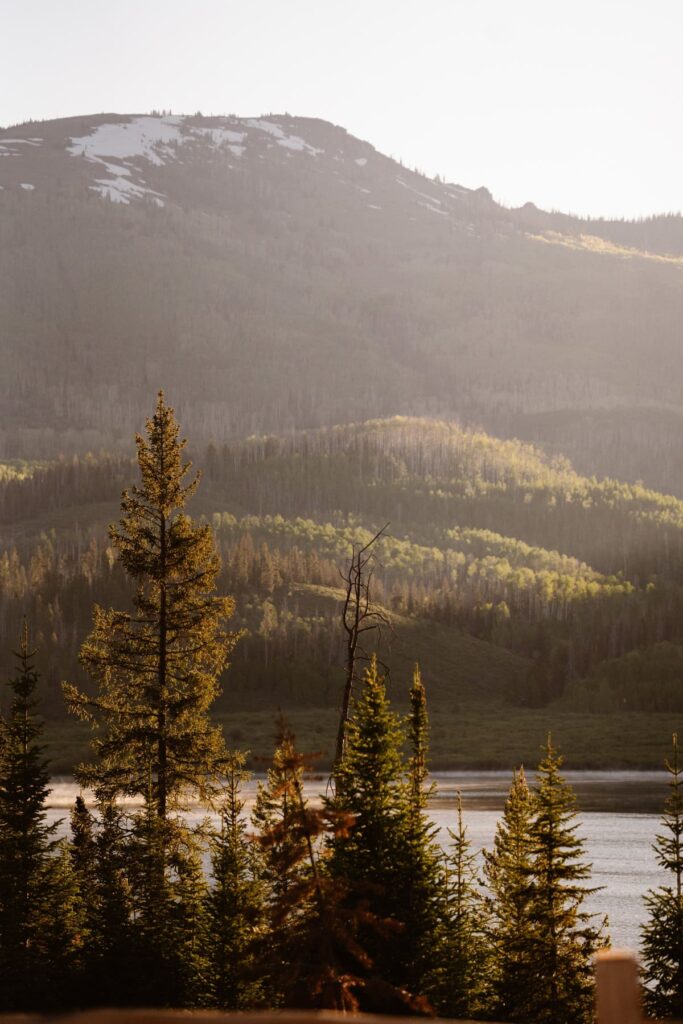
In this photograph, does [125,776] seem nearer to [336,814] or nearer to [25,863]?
[25,863]

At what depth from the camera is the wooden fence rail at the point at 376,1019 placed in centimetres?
1086

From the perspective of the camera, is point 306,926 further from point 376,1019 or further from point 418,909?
point 376,1019

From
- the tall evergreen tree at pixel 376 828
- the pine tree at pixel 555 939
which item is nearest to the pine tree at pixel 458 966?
the tall evergreen tree at pixel 376 828

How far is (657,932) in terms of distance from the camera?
4528cm

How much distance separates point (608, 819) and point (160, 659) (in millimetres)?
85335

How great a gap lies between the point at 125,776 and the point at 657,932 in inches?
640

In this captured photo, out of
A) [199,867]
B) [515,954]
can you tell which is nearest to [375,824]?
[515,954]

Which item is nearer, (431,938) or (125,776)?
(431,938)

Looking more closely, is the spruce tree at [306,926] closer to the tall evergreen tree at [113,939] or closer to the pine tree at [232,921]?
the pine tree at [232,921]

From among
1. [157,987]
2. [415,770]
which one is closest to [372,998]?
[415,770]

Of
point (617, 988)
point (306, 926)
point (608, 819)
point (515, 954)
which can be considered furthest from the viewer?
point (608, 819)

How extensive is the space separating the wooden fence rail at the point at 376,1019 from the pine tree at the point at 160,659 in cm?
3572

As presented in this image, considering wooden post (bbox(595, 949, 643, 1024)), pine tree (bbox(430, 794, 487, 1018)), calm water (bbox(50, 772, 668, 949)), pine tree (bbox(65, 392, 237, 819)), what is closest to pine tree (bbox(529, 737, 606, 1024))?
pine tree (bbox(430, 794, 487, 1018))

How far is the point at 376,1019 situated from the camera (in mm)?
11133
